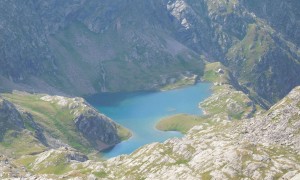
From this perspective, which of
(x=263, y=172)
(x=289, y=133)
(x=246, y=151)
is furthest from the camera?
(x=289, y=133)

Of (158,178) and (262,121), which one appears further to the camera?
(262,121)

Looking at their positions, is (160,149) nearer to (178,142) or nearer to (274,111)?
(178,142)

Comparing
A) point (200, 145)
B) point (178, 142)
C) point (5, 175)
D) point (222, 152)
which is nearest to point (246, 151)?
point (222, 152)

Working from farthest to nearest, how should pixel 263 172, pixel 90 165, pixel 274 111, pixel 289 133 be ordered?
pixel 90 165 → pixel 274 111 → pixel 289 133 → pixel 263 172

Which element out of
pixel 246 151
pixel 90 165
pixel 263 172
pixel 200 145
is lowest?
pixel 263 172

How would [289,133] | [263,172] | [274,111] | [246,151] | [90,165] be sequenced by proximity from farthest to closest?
[90,165] < [274,111] < [289,133] < [246,151] < [263,172]

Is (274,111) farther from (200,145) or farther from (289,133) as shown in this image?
(200,145)

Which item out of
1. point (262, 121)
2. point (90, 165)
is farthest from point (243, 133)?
point (90, 165)

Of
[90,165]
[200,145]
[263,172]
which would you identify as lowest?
[263,172]

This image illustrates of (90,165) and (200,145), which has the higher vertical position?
(90,165)
